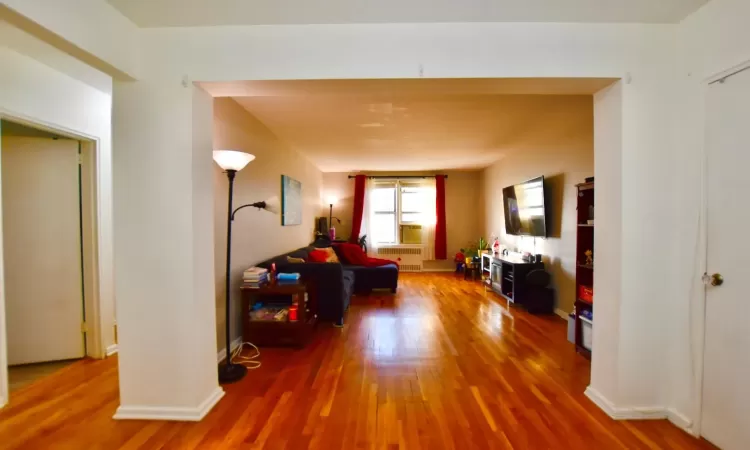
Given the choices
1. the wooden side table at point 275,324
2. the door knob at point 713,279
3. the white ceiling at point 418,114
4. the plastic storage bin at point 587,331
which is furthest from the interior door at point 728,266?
the wooden side table at point 275,324

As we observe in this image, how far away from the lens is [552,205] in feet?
13.2

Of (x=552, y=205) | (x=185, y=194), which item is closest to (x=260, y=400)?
(x=185, y=194)

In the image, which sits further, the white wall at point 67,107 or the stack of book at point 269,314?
the stack of book at point 269,314

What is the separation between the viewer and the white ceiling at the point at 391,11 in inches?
63.9

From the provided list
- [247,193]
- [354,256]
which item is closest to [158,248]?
[247,193]

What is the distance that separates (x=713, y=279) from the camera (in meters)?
1.64

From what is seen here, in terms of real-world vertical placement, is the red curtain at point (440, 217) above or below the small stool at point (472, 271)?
above

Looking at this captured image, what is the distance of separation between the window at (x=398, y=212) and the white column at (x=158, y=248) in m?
5.51

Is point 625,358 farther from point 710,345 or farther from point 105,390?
point 105,390

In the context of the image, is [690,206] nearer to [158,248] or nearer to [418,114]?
[418,114]

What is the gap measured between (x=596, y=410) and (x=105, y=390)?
339 centimetres

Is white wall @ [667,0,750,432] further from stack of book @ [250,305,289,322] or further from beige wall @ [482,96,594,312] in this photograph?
stack of book @ [250,305,289,322]

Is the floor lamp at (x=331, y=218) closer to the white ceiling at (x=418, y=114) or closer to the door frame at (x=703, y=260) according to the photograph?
the white ceiling at (x=418, y=114)

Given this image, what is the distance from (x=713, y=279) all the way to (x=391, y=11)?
232 centimetres
